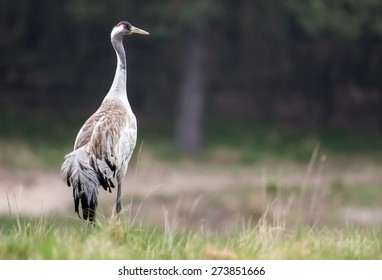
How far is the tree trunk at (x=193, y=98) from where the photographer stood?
1797cm

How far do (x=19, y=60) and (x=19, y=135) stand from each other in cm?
192

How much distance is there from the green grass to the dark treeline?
12.2 metres

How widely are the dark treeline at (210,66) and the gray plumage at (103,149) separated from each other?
11.1 meters

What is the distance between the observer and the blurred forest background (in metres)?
16.9

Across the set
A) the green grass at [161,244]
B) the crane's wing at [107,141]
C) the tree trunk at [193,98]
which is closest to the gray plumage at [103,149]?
the crane's wing at [107,141]

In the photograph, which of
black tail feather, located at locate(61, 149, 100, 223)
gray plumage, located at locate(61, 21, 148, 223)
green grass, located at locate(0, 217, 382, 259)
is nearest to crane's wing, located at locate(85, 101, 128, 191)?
gray plumage, located at locate(61, 21, 148, 223)

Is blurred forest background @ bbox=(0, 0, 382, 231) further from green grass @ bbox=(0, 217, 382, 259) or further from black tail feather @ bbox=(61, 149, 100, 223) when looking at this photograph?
green grass @ bbox=(0, 217, 382, 259)

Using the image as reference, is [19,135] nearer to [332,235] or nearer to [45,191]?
[45,191]

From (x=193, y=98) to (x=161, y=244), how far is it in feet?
42.2

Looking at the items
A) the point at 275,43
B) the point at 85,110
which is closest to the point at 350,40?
the point at 275,43

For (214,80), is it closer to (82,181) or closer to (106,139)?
(106,139)

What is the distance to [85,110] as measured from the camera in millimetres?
19688

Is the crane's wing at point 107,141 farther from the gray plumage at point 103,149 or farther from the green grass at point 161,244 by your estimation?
the green grass at point 161,244

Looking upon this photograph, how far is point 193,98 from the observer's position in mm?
18172
